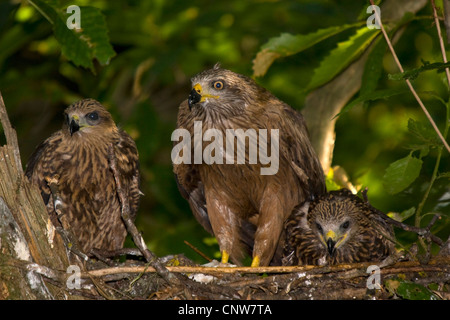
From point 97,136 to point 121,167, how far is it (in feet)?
1.35

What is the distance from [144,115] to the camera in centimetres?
822

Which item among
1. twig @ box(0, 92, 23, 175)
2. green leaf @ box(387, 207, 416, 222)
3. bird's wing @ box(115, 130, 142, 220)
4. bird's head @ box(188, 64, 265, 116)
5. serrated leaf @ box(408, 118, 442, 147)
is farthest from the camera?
bird's wing @ box(115, 130, 142, 220)

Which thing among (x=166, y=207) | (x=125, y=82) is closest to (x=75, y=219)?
(x=166, y=207)

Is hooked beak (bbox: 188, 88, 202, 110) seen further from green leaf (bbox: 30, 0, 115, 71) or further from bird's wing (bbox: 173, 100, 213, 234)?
green leaf (bbox: 30, 0, 115, 71)

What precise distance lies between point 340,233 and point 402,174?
74 cm

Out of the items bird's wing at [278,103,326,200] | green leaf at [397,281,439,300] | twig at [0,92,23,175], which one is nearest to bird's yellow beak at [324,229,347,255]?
bird's wing at [278,103,326,200]

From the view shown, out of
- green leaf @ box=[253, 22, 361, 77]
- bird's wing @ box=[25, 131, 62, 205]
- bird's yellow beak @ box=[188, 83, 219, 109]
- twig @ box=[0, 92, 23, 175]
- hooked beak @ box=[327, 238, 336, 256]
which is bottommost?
hooked beak @ box=[327, 238, 336, 256]

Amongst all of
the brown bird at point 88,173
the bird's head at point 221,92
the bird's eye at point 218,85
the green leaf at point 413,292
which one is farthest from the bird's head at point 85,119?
the green leaf at point 413,292

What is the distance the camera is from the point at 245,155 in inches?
247

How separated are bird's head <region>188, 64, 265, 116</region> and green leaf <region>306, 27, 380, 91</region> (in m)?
0.63

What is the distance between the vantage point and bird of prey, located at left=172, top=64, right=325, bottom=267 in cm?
627

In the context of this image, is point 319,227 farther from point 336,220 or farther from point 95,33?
point 95,33

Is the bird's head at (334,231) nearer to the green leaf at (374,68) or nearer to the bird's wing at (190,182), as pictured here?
the green leaf at (374,68)

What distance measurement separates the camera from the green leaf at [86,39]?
A: 598 cm
